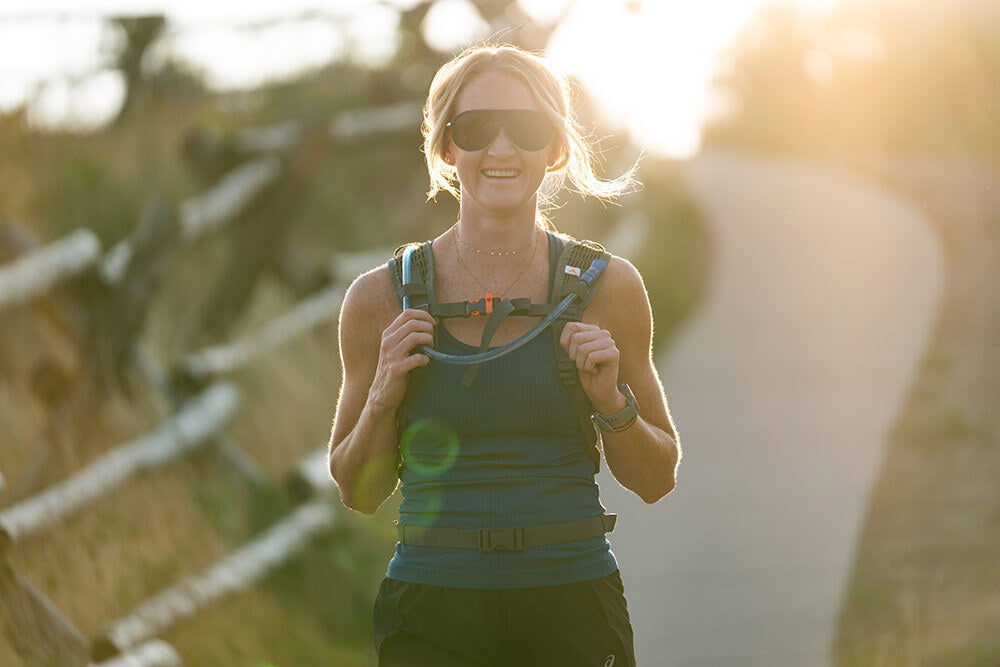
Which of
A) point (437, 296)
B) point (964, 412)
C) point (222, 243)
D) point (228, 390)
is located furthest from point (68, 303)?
point (964, 412)

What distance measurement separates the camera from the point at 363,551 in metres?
6.70

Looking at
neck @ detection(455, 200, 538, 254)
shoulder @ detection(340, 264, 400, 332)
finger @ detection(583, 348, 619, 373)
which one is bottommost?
finger @ detection(583, 348, 619, 373)

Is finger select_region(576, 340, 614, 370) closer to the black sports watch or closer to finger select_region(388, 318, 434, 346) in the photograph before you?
the black sports watch

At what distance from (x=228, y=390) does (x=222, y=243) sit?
10.5 ft

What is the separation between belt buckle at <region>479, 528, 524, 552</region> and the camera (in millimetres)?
2838

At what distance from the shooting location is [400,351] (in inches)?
112

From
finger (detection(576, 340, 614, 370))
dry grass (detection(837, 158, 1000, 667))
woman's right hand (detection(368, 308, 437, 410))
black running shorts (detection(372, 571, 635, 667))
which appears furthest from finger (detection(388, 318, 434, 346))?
dry grass (detection(837, 158, 1000, 667))

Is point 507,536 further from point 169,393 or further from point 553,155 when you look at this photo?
point 169,393

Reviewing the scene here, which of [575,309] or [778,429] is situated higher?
[575,309]

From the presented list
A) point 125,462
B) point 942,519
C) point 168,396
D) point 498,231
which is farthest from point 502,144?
point 942,519

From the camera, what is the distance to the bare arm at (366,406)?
2.98 meters

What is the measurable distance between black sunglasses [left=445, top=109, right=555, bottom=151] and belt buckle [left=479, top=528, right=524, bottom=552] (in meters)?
0.85

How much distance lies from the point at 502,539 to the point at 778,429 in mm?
6477

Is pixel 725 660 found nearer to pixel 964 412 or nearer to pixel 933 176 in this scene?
pixel 964 412
